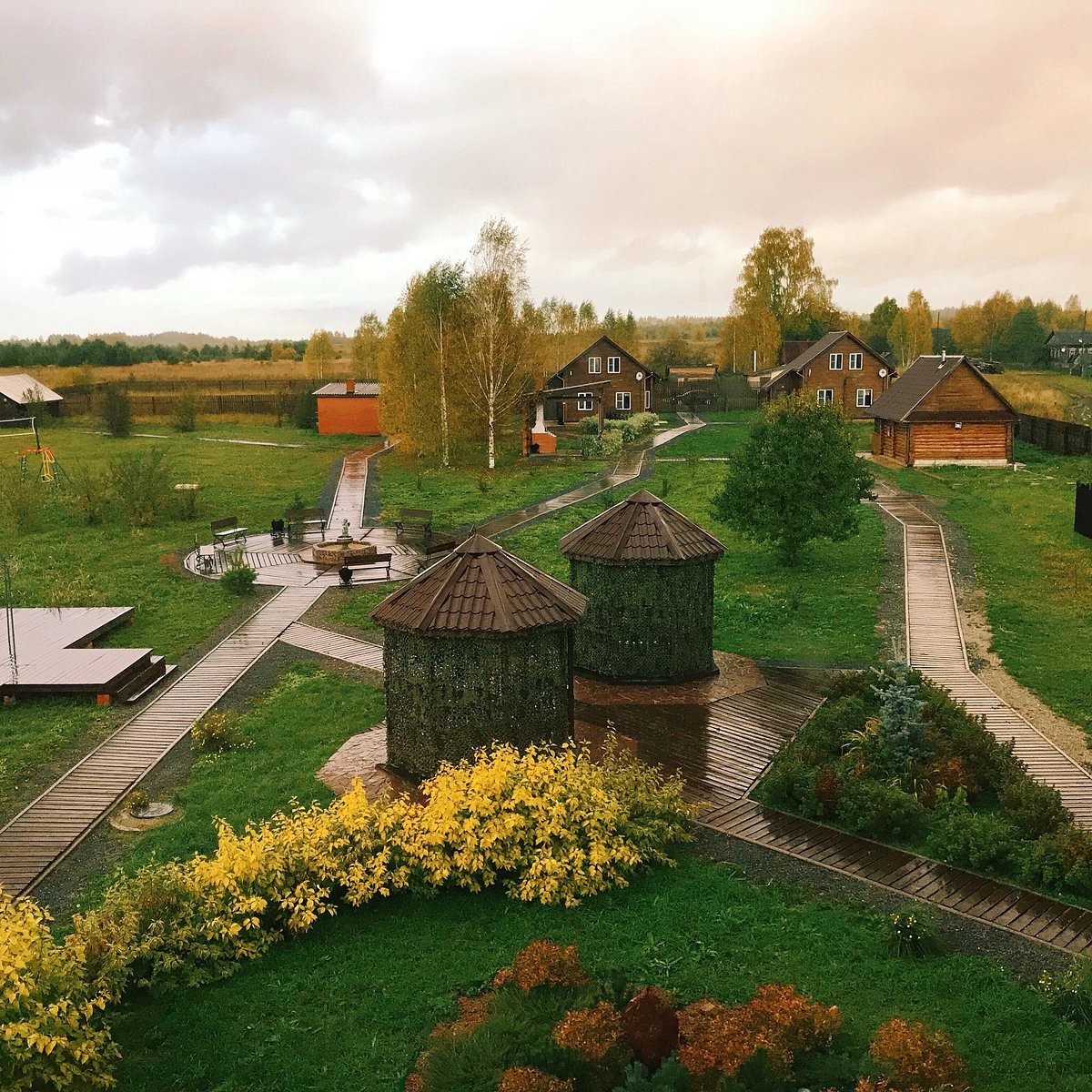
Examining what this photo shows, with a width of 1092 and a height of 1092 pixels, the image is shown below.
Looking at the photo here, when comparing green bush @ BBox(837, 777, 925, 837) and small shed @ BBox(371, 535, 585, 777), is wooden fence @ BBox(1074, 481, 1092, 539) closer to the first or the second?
green bush @ BBox(837, 777, 925, 837)

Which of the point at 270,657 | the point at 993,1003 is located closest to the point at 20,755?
the point at 270,657

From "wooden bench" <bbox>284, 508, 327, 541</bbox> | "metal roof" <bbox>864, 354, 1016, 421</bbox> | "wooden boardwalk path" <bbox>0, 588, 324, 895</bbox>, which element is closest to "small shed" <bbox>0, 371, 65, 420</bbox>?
"wooden bench" <bbox>284, 508, 327, 541</bbox>

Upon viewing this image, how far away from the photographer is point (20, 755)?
1441cm

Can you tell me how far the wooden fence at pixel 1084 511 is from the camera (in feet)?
95.0

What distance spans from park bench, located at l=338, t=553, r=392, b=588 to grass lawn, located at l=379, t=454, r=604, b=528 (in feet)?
18.9

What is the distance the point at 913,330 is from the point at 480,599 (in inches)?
3752

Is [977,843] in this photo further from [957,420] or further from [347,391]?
[347,391]

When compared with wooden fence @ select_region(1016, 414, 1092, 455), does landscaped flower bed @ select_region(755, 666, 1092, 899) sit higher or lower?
lower

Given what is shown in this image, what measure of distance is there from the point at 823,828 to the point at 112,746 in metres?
9.95

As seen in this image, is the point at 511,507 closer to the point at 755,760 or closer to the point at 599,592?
the point at 599,592

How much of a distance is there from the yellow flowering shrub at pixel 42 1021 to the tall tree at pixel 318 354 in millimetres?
88774

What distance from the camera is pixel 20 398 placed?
65.4 metres

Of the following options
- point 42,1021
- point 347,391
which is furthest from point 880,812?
point 347,391

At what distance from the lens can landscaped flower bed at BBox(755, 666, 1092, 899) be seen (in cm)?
1090
